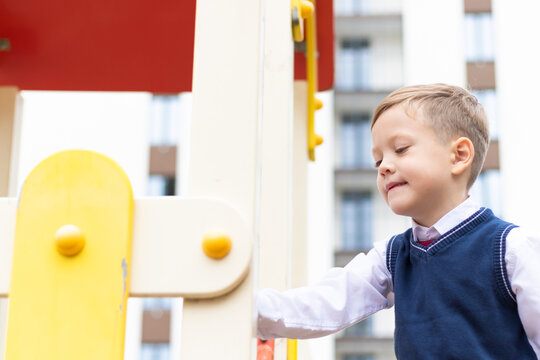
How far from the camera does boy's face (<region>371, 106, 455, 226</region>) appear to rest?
2.57 ft

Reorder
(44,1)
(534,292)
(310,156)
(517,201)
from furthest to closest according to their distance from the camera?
(517,201)
(310,156)
(44,1)
(534,292)

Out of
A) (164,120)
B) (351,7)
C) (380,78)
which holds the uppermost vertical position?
(351,7)

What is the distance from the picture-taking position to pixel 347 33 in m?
11.2

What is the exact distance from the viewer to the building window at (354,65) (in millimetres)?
11109

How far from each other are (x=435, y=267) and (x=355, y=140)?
10355mm

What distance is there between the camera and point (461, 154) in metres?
0.82

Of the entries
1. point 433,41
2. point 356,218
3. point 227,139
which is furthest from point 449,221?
point 433,41

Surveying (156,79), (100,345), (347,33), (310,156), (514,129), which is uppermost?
(347,33)

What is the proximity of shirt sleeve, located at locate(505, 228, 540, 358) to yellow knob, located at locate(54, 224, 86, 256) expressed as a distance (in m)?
0.39

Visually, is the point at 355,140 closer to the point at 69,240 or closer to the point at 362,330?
the point at 362,330

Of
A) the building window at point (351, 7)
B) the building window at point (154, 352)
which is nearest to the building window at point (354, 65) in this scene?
the building window at point (351, 7)

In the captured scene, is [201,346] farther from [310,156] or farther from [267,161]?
[310,156]

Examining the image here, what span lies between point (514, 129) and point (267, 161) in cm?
968

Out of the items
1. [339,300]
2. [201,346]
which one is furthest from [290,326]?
[201,346]
